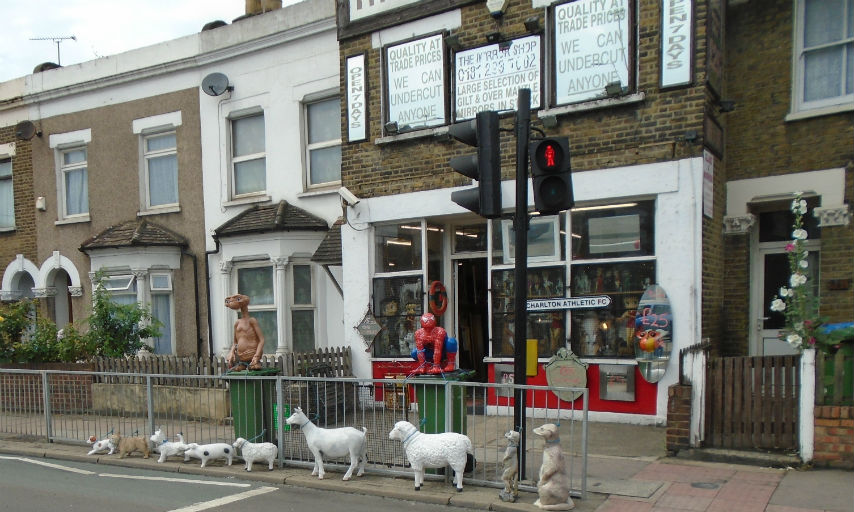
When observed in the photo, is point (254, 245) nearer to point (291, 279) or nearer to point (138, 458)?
point (291, 279)

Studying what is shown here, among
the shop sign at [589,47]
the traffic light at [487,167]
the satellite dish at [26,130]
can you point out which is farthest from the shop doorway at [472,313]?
the satellite dish at [26,130]

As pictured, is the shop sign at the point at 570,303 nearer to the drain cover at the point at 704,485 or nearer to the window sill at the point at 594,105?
the window sill at the point at 594,105

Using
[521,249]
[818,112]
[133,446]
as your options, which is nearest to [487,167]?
[521,249]

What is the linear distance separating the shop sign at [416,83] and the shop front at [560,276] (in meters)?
1.27

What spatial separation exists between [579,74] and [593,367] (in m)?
4.14

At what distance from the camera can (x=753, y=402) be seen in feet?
22.5

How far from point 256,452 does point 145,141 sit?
9.86 m

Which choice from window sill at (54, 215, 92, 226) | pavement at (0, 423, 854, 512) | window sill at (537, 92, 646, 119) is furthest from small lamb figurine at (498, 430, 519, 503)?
window sill at (54, 215, 92, 226)

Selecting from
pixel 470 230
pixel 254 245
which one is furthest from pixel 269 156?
pixel 470 230

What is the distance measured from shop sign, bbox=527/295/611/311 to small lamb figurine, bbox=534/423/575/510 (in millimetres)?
3531

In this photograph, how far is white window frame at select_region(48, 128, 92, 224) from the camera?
15.3 metres

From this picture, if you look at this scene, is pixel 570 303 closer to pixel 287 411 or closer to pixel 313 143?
pixel 287 411

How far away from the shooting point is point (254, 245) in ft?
41.8

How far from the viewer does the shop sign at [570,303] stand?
8.88m
